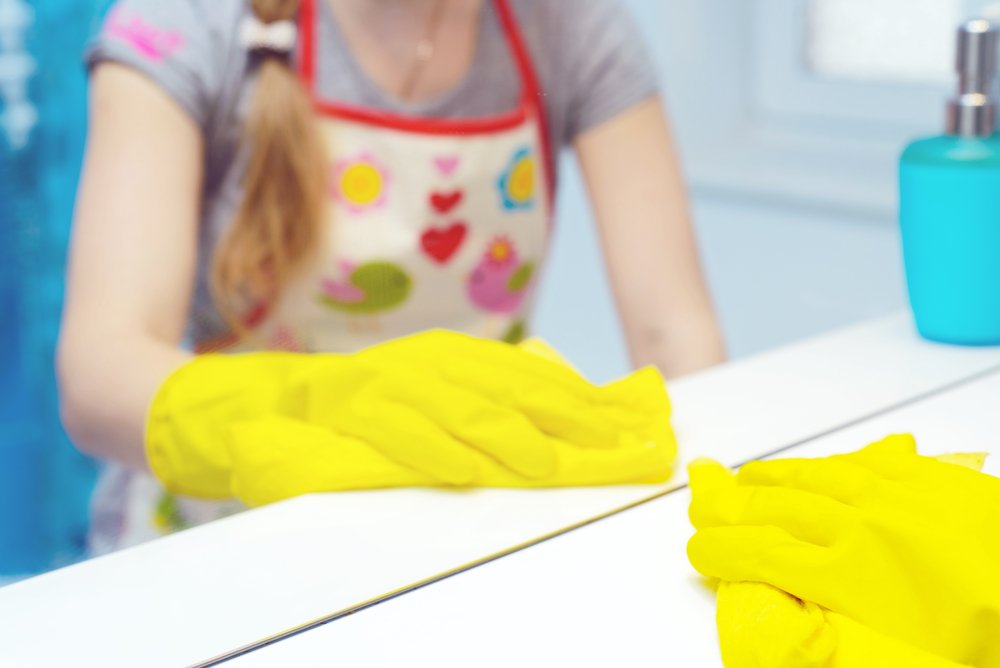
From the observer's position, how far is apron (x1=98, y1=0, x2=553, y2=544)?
0.85 m

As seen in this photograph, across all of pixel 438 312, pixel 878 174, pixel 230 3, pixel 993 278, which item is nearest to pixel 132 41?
pixel 230 3

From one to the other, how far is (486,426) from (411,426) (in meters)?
0.03

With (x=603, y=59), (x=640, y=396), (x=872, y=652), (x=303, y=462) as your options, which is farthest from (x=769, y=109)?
(x=872, y=652)

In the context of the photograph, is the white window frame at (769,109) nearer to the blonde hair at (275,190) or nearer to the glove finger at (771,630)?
the blonde hair at (275,190)

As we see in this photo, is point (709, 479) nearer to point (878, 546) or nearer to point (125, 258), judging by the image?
point (878, 546)

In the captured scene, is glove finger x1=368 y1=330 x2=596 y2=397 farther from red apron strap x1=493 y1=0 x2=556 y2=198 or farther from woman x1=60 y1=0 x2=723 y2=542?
red apron strap x1=493 y1=0 x2=556 y2=198

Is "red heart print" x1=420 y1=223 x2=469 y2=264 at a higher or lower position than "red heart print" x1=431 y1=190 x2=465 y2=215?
lower

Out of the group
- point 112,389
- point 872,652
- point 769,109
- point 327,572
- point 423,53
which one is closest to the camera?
point 872,652

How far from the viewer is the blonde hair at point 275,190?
82 cm

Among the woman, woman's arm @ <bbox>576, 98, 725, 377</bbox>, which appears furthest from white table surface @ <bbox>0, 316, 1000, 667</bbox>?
woman's arm @ <bbox>576, 98, 725, 377</bbox>

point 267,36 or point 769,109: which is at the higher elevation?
point 267,36

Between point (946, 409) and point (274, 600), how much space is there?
33 centimetres

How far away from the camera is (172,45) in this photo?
0.78 metres

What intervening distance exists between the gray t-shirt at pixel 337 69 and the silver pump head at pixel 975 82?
1.09 ft
